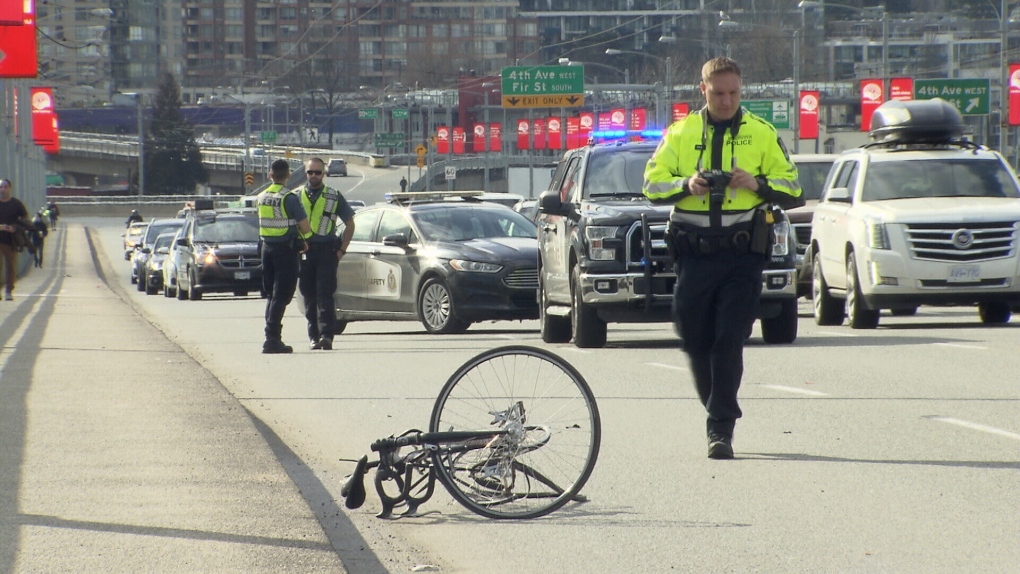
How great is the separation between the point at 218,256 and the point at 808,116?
135ft

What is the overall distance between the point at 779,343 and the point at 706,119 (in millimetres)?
7398

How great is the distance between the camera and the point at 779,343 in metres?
15.5

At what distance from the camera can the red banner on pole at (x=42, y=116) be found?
77.0 m

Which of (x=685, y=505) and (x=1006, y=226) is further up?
(x=1006, y=226)

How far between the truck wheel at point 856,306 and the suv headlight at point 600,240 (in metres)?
3.47

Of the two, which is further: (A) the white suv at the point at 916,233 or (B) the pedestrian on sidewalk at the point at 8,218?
(B) the pedestrian on sidewalk at the point at 8,218

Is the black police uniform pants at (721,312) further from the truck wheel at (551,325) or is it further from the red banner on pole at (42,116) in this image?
the red banner on pole at (42,116)

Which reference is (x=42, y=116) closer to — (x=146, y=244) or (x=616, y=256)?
(x=146, y=244)

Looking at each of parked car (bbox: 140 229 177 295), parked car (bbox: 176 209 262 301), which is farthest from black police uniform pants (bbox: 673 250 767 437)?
parked car (bbox: 140 229 177 295)

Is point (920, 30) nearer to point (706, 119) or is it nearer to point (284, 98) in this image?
point (284, 98)

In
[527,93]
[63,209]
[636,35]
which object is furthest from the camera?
[636,35]

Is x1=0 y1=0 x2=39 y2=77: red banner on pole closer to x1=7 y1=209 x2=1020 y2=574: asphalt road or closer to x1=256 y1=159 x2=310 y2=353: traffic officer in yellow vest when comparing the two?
x1=256 y1=159 x2=310 y2=353: traffic officer in yellow vest

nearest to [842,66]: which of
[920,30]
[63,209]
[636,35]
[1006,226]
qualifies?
[920,30]

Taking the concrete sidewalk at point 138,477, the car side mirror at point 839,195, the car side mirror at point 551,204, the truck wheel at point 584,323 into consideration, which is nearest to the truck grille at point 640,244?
the truck wheel at point 584,323
